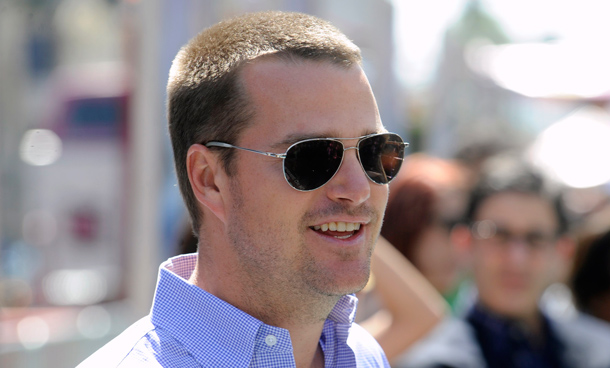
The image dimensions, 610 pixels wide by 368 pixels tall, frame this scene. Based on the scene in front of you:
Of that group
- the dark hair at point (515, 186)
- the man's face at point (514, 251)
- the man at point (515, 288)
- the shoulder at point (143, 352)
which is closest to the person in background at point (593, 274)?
Answer: the man at point (515, 288)

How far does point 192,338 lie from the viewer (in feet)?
5.29

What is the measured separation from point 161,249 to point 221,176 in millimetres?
3188

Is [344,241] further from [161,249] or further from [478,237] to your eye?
[161,249]

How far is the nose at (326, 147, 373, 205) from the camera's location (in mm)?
1735

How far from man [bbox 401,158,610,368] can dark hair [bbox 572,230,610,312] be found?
52 cm

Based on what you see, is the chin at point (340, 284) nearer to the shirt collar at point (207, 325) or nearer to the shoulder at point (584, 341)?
the shirt collar at point (207, 325)

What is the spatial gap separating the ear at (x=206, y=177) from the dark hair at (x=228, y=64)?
0.09ft

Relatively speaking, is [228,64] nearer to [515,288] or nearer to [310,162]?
[310,162]

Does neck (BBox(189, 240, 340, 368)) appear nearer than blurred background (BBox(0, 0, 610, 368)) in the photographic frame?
Yes

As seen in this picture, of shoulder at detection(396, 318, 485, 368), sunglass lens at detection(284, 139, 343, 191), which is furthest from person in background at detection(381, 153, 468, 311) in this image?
sunglass lens at detection(284, 139, 343, 191)

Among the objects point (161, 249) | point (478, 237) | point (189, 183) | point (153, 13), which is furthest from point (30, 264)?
point (189, 183)

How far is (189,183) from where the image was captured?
189cm

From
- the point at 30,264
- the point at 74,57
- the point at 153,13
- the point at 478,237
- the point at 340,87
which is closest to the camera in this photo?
the point at 340,87

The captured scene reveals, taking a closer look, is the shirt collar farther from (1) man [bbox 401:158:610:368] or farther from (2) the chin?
(1) man [bbox 401:158:610:368]
